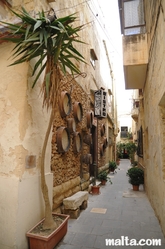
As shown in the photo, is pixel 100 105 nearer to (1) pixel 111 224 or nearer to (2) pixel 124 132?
(1) pixel 111 224

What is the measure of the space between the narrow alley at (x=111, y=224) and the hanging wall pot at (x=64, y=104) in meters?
2.36

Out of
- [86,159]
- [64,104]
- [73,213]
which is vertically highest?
[64,104]

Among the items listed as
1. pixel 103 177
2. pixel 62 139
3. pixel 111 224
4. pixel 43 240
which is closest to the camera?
pixel 43 240

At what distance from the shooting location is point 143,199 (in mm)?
5086

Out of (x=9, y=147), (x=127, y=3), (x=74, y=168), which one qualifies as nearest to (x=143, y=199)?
(x=74, y=168)

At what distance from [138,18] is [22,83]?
13.8 ft

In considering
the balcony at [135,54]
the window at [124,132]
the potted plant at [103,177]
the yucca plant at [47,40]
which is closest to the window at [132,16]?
the balcony at [135,54]

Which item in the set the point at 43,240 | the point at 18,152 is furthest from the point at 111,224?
the point at 18,152

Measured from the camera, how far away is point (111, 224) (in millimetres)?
3383

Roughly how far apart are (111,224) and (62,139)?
2039 mm

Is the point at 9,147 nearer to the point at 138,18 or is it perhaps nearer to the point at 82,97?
the point at 82,97

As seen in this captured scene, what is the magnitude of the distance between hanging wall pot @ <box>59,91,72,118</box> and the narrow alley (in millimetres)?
2360

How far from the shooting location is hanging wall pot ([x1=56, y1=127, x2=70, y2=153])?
147 inches

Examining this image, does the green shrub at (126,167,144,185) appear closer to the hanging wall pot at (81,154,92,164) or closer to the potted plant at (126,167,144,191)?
the potted plant at (126,167,144,191)
